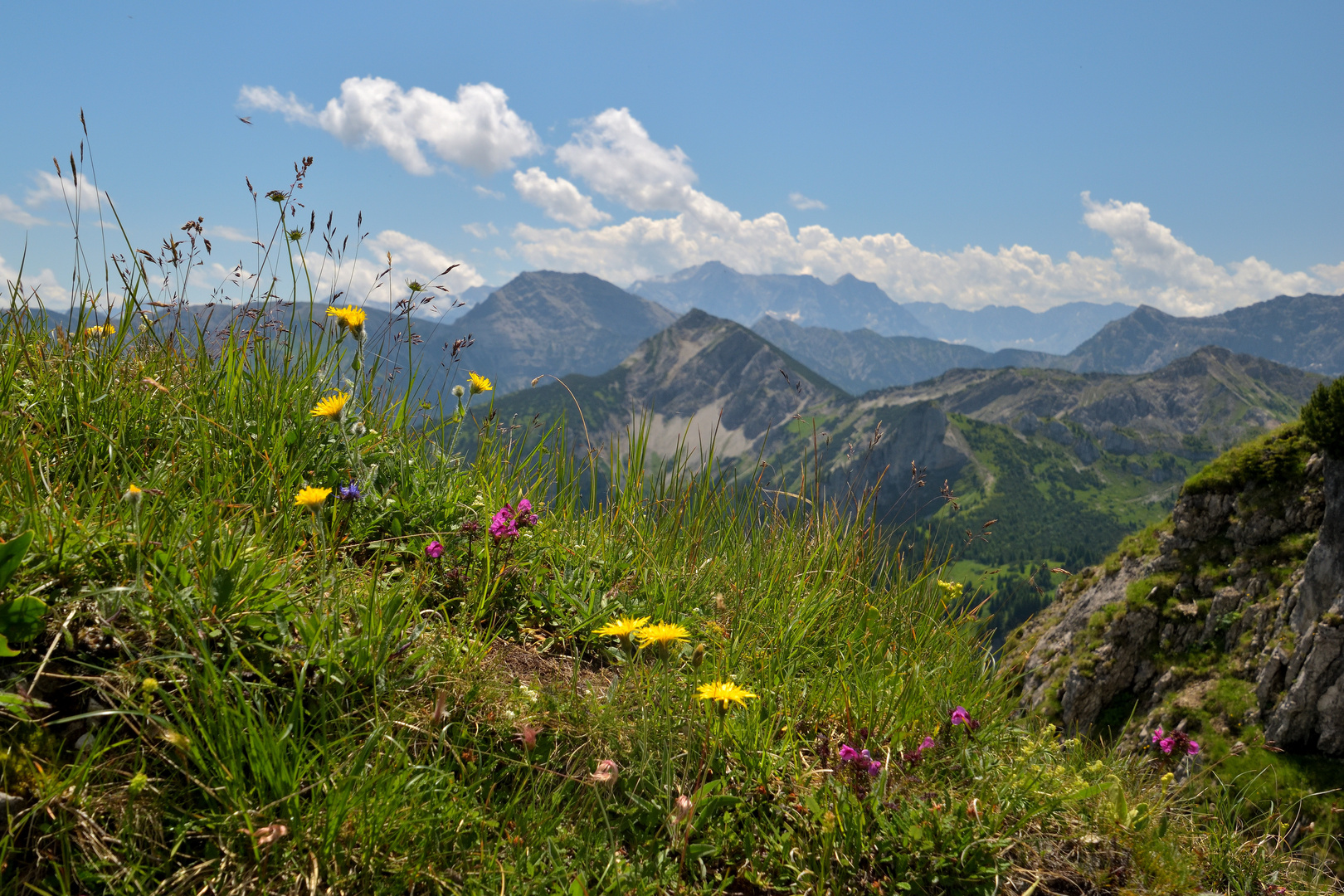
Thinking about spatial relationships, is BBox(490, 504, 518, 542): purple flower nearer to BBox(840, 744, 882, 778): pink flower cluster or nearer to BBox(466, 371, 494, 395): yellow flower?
BBox(466, 371, 494, 395): yellow flower

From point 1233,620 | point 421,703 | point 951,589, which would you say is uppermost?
point 951,589

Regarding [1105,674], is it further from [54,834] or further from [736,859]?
[54,834]

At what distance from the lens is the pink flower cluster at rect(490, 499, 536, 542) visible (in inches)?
128

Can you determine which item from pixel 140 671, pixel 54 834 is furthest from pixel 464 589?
pixel 54 834

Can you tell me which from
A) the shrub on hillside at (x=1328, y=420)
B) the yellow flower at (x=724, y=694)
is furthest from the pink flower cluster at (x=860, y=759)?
the shrub on hillside at (x=1328, y=420)

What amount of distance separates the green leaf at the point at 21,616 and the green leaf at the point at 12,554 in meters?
0.08

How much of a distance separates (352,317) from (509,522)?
1619 millimetres

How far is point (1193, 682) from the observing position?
2811 centimetres

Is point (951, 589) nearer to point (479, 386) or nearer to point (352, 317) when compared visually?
point (479, 386)

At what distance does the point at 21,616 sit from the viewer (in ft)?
6.36

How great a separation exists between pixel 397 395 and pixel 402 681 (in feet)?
9.75

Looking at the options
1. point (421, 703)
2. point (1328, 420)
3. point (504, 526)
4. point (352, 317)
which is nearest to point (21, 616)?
point (421, 703)

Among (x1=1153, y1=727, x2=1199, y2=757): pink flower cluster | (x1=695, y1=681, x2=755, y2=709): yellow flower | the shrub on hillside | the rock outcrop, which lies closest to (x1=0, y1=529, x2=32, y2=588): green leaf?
(x1=695, y1=681, x2=755, y2=709): yellow flower

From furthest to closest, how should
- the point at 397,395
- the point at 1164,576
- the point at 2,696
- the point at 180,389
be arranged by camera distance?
the point at 1164,576 < the point at 397,395 < the point at 180,389 < the point at 2,696
